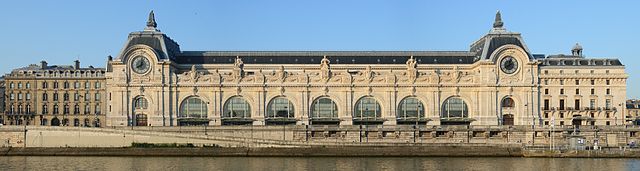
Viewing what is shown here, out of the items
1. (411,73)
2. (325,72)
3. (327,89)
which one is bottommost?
(327,89)

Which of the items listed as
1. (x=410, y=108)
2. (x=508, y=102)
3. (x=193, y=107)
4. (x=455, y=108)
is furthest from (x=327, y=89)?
(x=508, y=102)

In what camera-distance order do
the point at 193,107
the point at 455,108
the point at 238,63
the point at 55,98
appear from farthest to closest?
1. the point at 55,98
2. the point at 238,63
3. the point at 455,108
4. the point at 193,107

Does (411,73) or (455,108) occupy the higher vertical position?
(411,73)

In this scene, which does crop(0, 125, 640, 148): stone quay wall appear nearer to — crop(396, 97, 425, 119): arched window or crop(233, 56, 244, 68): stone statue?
crop(396, 97, 425, 119): arched window

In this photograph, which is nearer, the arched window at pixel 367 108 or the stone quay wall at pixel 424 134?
the stone quay wall at pixel 424 134

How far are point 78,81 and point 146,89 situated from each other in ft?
61.4

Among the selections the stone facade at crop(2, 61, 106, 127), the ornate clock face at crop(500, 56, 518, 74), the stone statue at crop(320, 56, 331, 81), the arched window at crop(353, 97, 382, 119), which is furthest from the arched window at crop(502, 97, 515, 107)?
the stone facade at crop(2, 61, 106, 127)

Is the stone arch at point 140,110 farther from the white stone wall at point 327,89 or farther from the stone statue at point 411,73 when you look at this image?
the stone statue at point 411,73

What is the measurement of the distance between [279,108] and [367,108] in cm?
1064

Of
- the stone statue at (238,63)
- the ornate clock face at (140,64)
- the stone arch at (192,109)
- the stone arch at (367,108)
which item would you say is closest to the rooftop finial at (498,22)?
the stone arch at (367,108)

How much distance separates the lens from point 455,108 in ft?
301

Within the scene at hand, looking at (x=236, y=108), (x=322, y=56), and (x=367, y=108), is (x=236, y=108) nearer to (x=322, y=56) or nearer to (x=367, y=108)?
(x=322, y=56)

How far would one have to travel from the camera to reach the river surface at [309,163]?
181ft

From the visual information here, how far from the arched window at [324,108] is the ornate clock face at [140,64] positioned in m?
20.7
